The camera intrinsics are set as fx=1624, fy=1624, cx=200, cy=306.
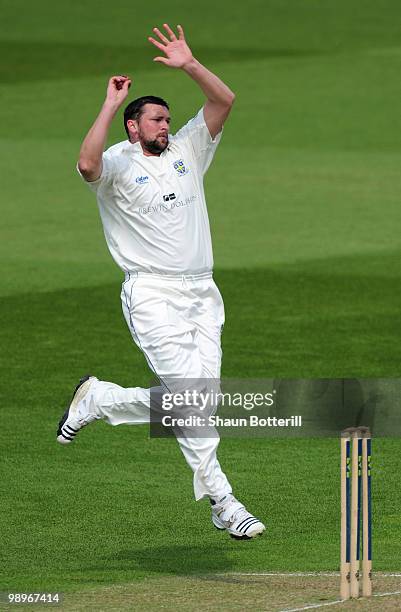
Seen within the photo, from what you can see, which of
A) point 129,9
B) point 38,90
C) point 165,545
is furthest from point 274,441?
point 129,9

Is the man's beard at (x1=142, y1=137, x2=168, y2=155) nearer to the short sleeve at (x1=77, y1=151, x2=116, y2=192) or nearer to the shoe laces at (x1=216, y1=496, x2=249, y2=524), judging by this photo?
the short sleeve at (x1=77, y1=151, x2=116, y2=192)

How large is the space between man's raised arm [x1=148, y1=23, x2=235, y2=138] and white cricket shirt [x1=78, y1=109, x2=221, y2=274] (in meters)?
0.38

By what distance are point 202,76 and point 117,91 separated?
58cm

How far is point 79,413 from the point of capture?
10.1 metres

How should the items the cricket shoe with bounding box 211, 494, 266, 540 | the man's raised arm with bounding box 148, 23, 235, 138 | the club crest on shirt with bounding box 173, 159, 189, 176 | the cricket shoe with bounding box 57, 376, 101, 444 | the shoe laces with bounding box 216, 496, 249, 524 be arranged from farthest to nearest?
1. the cricket shoe with bounding box 57, 376, 101, 444
2. the club crest on shirt with bounding box 173, 159, 189, 176
3. the man's raised arm with bounding box 148, 23, 235, 138
4. the shoe laces with bounding box 216, 496, 249, 524
5. the cricket shoe with bounding box 211, 494, 266, 540

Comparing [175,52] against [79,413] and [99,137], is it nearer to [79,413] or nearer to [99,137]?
[99,137]

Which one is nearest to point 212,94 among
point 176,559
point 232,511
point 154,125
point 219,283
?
point 154,125

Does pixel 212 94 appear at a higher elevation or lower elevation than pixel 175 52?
lower

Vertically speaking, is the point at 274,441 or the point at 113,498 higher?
the point at 274,441

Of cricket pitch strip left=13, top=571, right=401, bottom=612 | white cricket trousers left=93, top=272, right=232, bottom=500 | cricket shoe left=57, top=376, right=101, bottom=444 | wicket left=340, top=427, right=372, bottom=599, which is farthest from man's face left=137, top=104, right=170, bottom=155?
cricket pitch strip left=13, top=571, right=401, bottom=612

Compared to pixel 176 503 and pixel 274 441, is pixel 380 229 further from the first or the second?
pixel 176 503

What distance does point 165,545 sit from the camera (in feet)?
33.2

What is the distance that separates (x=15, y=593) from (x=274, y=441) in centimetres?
419

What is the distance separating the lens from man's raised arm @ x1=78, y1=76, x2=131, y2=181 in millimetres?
9305
